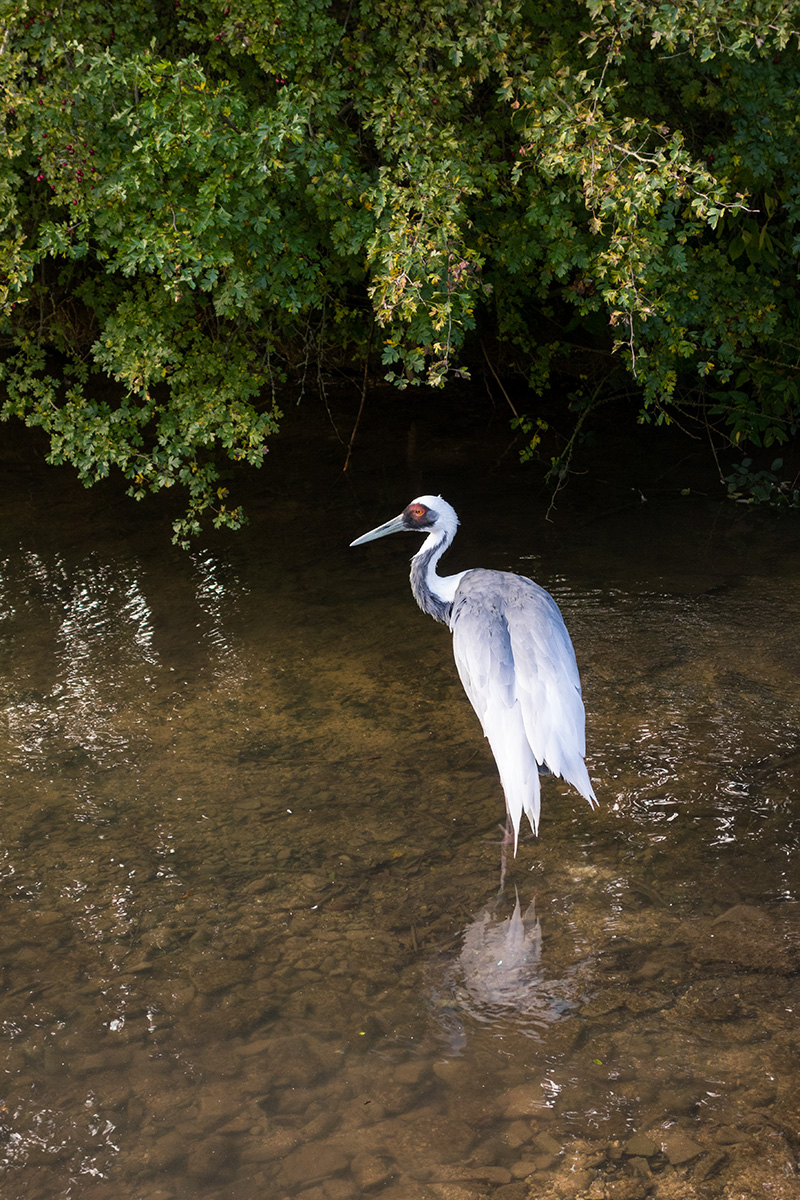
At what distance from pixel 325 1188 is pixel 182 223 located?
4.32 meters

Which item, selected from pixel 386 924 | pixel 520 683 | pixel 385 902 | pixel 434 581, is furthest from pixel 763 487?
pixel 386 924

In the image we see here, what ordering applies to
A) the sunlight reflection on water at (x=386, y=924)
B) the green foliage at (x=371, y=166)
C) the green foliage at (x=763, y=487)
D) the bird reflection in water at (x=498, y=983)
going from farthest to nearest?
the green foliage at (x=763, y=487)
the green foliage at (x=371, y=166)
the bird reflection in water at (x=498, y=983)
the sunlight reflection on water at (x=386, y=924)

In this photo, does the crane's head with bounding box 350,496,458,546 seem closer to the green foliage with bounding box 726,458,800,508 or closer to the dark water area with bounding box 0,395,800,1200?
the dark water area with bounding box 0,395,800,1200

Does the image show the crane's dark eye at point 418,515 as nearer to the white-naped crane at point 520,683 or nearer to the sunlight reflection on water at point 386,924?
the white-naped crane at point 520,683

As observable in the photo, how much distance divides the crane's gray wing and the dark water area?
1.34 ft

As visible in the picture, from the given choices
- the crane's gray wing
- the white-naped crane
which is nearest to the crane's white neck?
the white-naped crane

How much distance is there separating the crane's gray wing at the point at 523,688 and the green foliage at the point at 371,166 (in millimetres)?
1366

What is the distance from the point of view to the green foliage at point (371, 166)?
4.95 meters

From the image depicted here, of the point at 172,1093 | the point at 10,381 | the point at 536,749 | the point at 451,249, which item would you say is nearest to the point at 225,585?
the point at 10,381

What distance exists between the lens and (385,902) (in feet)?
13.8

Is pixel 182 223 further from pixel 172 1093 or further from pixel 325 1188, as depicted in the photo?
pixel 325 1188

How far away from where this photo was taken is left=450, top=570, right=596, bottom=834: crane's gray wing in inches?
169

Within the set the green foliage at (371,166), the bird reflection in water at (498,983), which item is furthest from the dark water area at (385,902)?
Result: the green foliage at (371,166)

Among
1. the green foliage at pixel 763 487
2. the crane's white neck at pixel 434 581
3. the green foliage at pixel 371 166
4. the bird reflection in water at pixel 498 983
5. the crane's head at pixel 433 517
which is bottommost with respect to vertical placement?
the bird reflection in water at pixel 498 983
